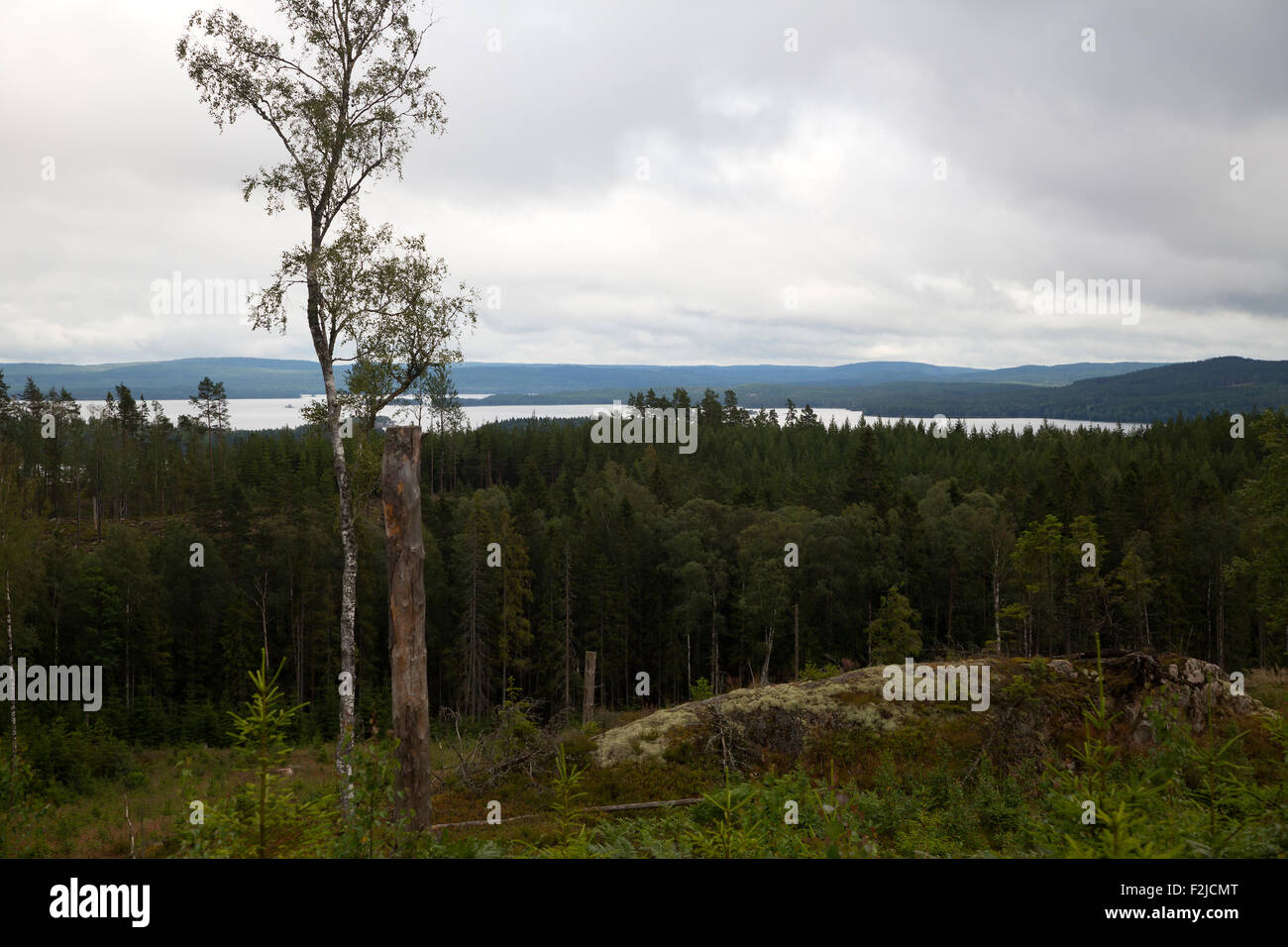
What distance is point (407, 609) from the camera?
982 cm

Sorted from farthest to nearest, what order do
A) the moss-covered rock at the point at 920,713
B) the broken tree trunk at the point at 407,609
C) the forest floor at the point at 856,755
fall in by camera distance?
the moss-covered rock at the point at 920,713
the forest floor at the point at 856,755
the broken tree trunk at the point at 407,609

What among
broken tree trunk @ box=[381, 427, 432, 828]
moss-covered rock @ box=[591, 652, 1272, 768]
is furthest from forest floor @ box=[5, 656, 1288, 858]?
broken tree trunk @ box=[381, 427, 432, 828]

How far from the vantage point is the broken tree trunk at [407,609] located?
9312mm

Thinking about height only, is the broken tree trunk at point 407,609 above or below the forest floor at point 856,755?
above

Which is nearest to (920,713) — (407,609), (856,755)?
(856,755)

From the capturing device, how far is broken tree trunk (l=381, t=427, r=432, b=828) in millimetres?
9312

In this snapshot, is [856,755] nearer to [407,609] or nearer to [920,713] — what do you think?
[920,713]

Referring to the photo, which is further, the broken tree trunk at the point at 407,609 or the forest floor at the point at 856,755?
the forest floor at the point at 856,755

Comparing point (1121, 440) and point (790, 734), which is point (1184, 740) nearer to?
point (790, 734)

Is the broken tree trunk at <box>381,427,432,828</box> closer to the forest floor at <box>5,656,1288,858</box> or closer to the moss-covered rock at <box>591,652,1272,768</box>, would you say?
the forest floor at <box>5,656,1288,858</box>

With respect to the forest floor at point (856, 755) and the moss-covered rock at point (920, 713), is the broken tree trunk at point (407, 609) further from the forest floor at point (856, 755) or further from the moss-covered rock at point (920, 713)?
the moss-covered rock at point (920, 713)

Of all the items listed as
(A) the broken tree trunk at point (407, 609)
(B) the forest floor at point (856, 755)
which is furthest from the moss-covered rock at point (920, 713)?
(A) the broken tree trunk at point (407, 609)
